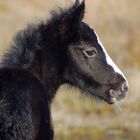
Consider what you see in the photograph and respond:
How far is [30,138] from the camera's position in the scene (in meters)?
9.67

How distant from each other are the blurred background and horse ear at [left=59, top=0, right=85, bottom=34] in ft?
10.8

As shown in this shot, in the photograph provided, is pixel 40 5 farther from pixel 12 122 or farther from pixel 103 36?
pixel 12 122

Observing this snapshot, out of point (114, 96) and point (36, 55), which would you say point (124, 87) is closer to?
point (114, 96)

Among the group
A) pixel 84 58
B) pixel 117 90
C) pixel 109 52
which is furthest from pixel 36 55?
pixel 109 52

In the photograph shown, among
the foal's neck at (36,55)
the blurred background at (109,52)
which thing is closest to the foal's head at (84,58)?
the foal's neck at (36,55)

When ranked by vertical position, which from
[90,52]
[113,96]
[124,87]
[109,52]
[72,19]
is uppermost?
[72,19]

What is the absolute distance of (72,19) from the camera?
10.6 metres

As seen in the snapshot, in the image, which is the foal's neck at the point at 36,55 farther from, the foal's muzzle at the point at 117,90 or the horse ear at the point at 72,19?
the foal's muzzle at the point at 117,90

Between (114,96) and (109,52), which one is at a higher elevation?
(114,96)

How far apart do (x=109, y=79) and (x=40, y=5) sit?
14.1 meters

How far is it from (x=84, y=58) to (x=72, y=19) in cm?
49

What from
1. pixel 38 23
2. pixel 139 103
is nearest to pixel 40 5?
pixel 139 103

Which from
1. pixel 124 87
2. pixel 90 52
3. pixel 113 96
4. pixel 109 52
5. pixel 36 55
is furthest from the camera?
pixel 109 52

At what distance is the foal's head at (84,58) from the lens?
34.8ft
